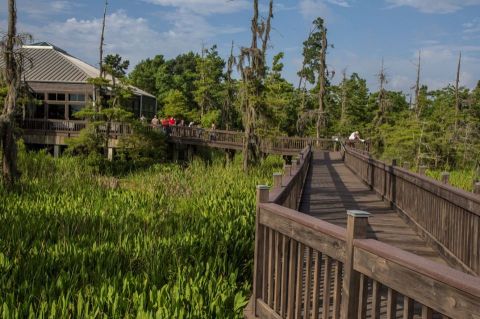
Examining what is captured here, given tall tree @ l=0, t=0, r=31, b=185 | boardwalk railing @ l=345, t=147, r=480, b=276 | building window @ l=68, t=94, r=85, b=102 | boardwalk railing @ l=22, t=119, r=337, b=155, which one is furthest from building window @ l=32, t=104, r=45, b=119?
boardwalk railing @ l=345, t=147, r=480, b=276

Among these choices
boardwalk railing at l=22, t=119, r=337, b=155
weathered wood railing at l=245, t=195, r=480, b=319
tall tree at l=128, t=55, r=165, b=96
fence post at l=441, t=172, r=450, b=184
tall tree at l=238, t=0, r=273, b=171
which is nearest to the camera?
weathered wood railing at l=245, t=195, r=480, b=319

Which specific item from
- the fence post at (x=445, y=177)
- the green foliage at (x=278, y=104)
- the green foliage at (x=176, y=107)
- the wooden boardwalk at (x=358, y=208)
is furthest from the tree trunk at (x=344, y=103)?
the fence post at (x=445, y=177)

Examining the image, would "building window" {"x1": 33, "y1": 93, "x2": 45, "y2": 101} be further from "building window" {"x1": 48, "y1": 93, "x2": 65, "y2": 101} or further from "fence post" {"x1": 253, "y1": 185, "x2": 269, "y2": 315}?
"fence post" {"x1": 253, "y1": 185, "x2": 269, "y2": 315}

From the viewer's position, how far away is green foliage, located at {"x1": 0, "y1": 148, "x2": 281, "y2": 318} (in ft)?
14.2

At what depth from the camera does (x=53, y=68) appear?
122 ft

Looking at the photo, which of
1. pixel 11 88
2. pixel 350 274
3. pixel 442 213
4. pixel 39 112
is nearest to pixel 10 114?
pixel 11 88

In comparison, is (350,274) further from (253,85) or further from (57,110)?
(57,110)

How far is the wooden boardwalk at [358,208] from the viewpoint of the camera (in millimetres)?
7273

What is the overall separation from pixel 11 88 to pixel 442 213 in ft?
47.6

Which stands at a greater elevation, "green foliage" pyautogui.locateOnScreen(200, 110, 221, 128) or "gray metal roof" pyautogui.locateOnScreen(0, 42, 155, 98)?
"gray metal roof" pyautogui.locateOnScreen(0, 42, 155, 98)

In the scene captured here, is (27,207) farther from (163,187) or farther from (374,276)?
(374,276)

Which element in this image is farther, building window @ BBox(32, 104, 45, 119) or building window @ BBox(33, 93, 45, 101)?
building window @ BBox(32, 104, 45, 119)

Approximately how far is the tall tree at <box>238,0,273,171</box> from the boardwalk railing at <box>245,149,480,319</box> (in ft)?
65.1

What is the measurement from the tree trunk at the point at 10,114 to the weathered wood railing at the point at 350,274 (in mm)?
11272
